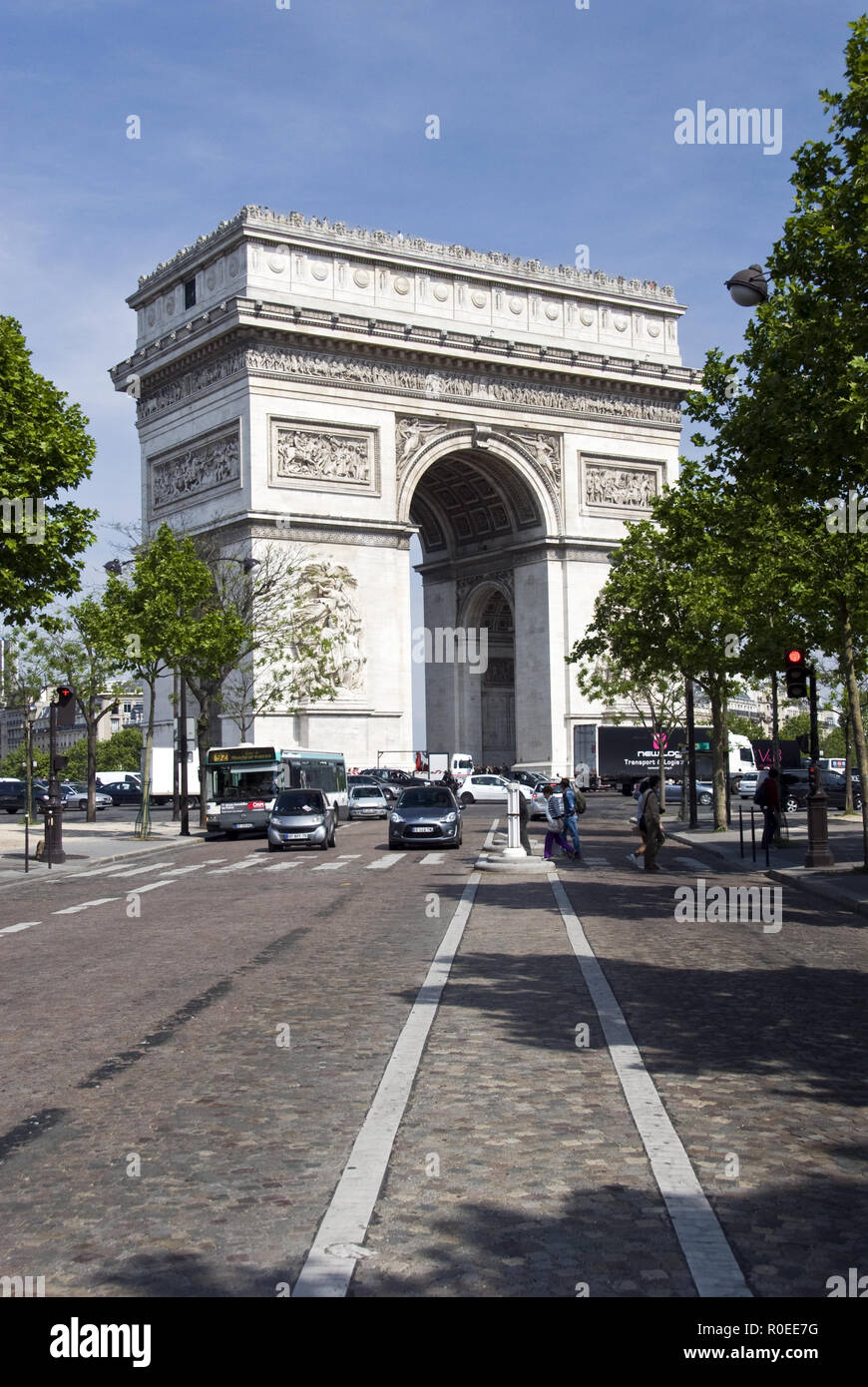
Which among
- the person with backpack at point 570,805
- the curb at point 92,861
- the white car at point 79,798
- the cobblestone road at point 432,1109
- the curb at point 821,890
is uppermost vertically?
the person with backpack at point 570,805

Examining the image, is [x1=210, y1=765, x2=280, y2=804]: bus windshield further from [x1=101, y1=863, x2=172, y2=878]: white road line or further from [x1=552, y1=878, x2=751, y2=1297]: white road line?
[x1=552, y1=878, x2=751, y2=1297]: white road line

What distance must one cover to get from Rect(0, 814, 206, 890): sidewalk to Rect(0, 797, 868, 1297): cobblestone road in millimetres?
14375

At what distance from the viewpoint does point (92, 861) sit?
106 ft

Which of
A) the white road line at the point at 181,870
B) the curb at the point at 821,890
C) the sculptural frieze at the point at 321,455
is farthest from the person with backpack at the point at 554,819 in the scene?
the sculptural frieze at the point at 321,455

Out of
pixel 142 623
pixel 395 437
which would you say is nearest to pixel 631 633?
pixel 142 623

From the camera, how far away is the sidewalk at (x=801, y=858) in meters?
20.6

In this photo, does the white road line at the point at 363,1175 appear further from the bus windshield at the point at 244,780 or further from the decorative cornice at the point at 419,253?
the decorative cornice at the point at 419,253

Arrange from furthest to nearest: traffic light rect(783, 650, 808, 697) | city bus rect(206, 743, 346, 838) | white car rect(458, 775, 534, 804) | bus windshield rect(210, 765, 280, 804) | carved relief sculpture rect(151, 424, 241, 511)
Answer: white car rect(458, 775, 534, 804) < carved relief sculpture rect(151, 424, 241, 511) < bus windshield rect(210, 765, 280, 804) < city bus rect(206, 743, 346, 838) < traffic light rect(783, 650, 808, 697)

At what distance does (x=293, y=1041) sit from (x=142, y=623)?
3522cm

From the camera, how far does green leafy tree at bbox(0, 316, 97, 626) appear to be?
25.0 m

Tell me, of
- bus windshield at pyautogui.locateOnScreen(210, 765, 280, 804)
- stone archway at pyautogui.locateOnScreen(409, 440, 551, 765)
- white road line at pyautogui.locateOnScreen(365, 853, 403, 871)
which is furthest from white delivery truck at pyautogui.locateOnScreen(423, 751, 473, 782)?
white road line at pyautogui.locateOnScreen(365, 853, 403, 871)

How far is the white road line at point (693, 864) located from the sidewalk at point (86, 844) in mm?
12213

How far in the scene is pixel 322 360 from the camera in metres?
63.4
